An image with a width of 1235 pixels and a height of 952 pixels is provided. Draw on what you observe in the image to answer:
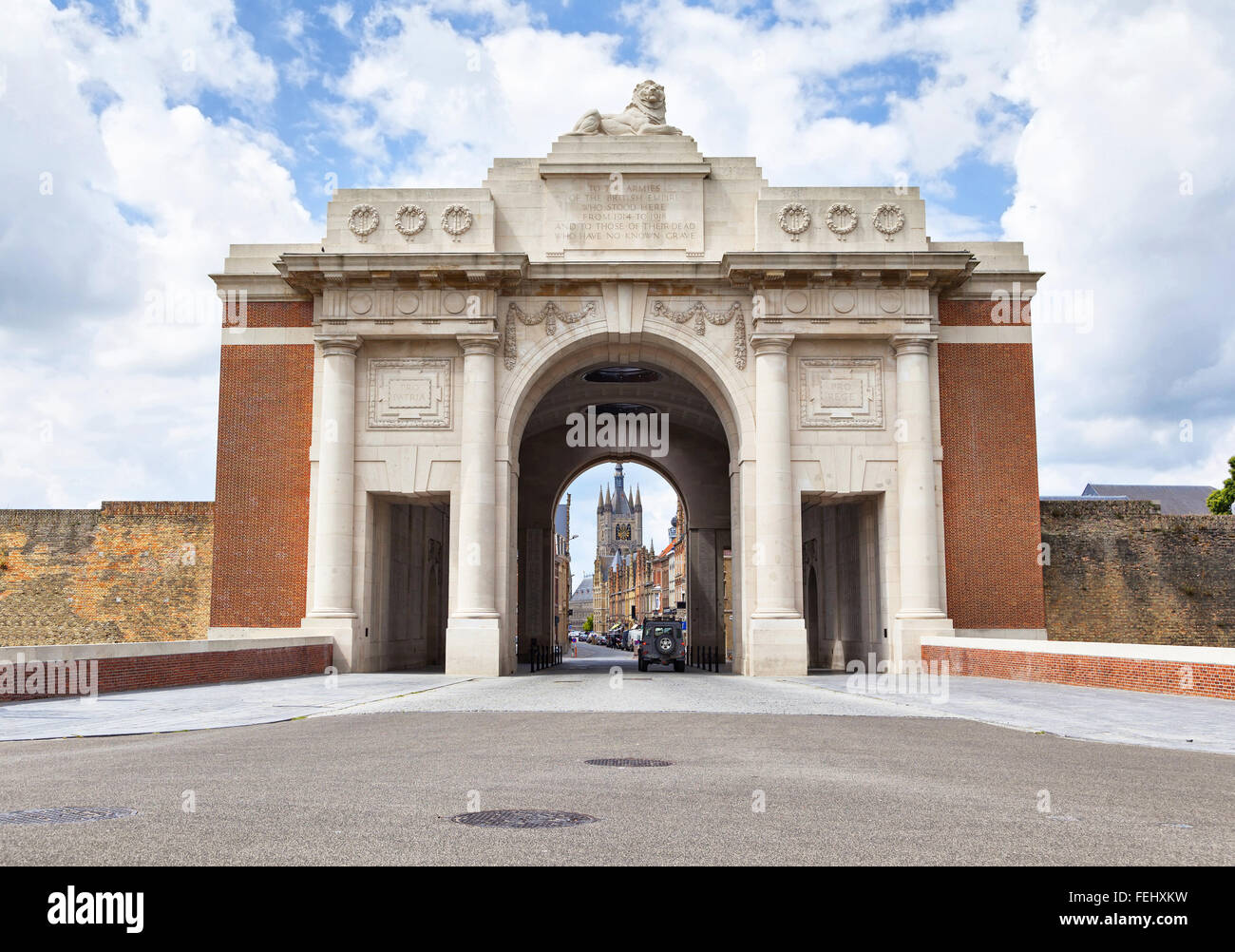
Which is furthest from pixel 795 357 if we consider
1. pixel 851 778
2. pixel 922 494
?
pixel 851 778

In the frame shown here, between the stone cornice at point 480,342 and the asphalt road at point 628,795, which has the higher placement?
the stone cornice at point 480,342

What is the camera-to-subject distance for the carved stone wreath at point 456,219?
29891 mm

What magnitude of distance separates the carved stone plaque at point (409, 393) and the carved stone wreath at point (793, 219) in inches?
390

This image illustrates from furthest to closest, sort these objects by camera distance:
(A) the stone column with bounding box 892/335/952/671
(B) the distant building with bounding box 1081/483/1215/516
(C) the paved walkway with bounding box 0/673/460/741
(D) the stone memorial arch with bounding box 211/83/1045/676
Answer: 1. (B) the distant building with bounding box 1081/483/1215/516
2. (D) the stone memorial arch with bounding box 211/83/1045/676
3. (A) the stone column with bounding box 892/335/952/671
4. (C) the paved walkway with bounding box 0/673/460/741

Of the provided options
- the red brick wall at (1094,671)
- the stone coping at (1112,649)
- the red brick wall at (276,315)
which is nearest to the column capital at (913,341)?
the stone coping at (1112,649)

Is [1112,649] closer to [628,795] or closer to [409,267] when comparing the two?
[628,795]

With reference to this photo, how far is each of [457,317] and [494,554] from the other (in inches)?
254

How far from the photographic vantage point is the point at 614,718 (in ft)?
49.4

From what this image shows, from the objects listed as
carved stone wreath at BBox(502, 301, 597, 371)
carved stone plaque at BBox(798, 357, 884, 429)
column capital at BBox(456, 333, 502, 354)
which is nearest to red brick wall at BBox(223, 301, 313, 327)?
column capital at BBox(456, 333, 502, 354)

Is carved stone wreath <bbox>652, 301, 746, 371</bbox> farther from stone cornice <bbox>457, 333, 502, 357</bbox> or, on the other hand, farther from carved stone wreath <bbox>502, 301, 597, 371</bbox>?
stone cornice <bbox>457, 333, 502, 357</bbox>

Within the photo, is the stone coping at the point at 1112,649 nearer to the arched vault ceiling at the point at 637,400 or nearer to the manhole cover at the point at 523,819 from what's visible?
the manhole cover at the point at 523,819

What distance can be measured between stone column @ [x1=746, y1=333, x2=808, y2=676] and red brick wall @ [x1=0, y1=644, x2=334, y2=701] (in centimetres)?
1138

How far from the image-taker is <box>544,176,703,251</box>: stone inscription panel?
30.6 meters

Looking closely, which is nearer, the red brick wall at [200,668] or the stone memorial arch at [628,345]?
the red brick wall at [200,668]
